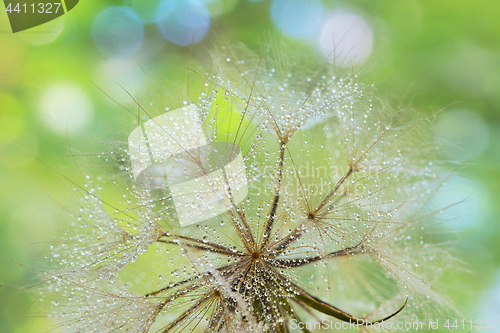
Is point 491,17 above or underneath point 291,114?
above

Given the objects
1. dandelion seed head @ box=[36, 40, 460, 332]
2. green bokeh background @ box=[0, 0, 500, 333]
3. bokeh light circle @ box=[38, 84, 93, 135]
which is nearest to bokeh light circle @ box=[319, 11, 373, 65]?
green bokeh background @ box=[0, 0, 500, 333]

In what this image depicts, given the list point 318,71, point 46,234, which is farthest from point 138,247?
point 318,71

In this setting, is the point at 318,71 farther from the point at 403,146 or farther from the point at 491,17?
the point at 491,17

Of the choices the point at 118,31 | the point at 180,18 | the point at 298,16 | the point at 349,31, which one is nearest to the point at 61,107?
the point at 118,31

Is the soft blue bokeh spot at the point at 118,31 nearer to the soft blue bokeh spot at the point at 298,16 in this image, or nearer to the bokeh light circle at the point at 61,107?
the bokeh light circle at the point at 61,107

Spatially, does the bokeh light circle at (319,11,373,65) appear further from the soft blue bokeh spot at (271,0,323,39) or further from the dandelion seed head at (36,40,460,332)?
the dandelion seed head at (36,40,460,332)

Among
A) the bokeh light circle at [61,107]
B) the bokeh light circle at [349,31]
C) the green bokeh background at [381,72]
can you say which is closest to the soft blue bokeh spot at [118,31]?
the green bokeh background at [381,72]
